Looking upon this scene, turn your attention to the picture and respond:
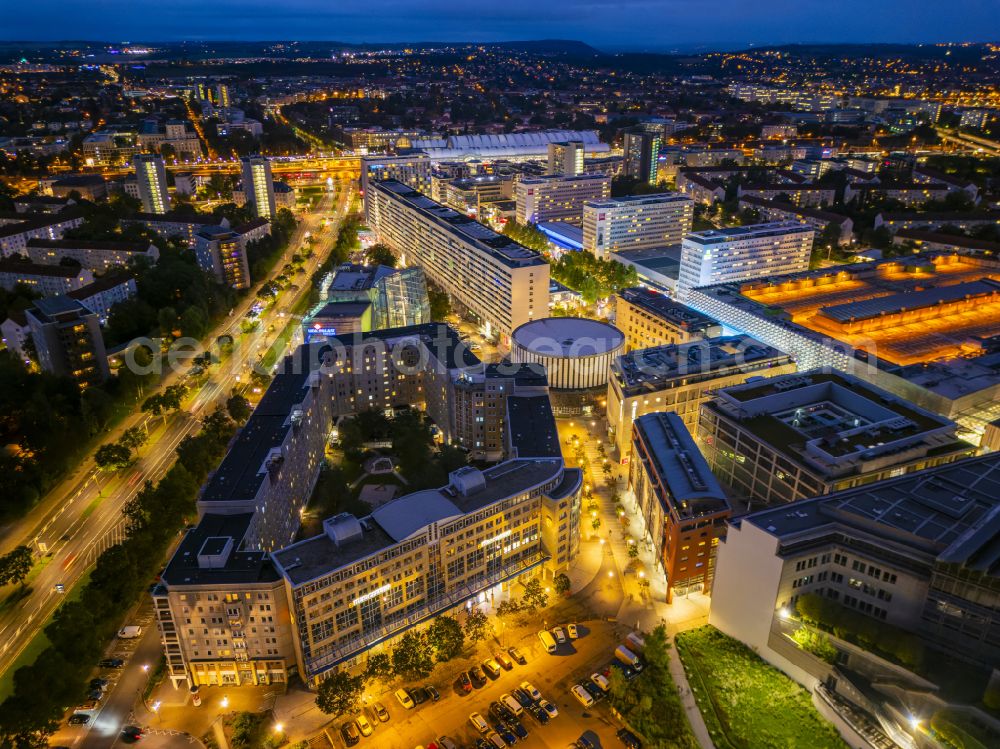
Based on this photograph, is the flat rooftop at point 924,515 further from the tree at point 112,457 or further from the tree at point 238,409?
the tree at point 112,457

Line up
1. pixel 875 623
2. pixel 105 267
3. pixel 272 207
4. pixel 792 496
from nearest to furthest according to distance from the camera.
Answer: pixel 875 623, pixel 792 496, pixel 105 267, pixel 272 207

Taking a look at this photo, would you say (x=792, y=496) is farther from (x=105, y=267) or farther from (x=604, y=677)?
(x=105, y=267)

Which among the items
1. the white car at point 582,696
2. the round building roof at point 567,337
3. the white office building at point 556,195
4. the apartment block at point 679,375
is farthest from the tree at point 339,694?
the white office building at point 556,195

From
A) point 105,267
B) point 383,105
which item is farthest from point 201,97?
point 105,267

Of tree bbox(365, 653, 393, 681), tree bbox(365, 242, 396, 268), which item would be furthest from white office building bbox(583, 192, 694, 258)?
tree bbox(365, 653, 393, 681)

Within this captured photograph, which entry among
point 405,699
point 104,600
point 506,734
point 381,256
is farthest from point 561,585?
point 381,256

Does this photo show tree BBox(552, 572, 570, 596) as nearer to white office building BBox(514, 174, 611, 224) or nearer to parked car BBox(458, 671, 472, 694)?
parked car BBox(458, 671, 472, 694)

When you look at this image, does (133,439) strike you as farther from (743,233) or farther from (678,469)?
(743,233)
